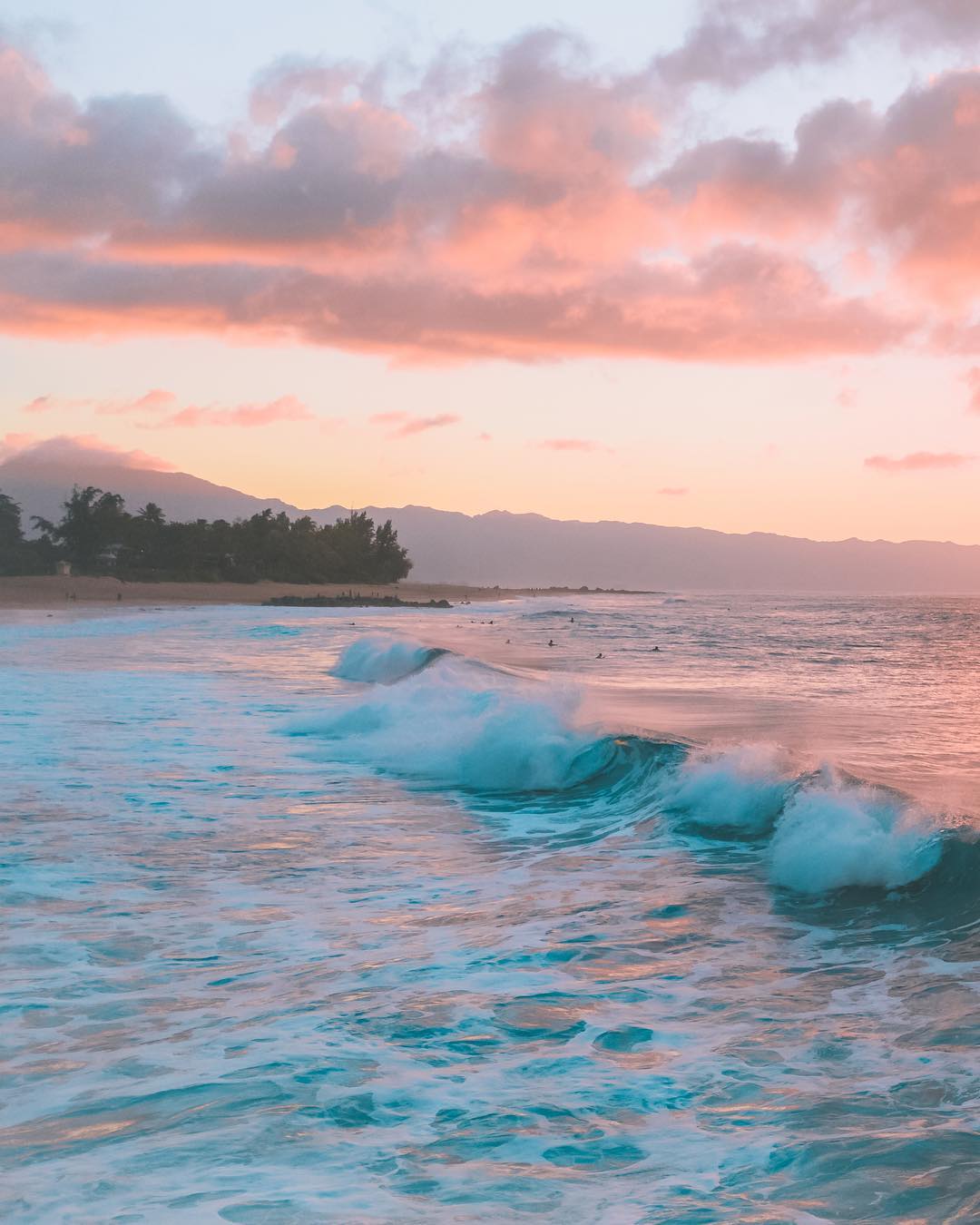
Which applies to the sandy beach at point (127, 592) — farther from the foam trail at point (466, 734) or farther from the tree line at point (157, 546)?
the foam trail at point (466, 734)

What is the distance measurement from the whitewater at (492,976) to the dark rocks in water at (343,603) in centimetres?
7185

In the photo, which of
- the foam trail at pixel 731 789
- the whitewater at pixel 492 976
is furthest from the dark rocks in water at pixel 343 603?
the foam trail at pixel 731 789

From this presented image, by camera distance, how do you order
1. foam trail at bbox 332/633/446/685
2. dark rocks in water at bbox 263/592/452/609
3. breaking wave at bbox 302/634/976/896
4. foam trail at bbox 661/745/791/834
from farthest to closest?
1. dark rocks in water at bbox 263/592/452/609
2. foam trail at bbox 332/633/446/685
3. foam trail at bbox 661/745/791/834
4. breaking wave at bbox 302/634/976/896

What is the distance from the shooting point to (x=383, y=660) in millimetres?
27906

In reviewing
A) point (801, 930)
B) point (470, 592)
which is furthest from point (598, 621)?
point (470, 592)

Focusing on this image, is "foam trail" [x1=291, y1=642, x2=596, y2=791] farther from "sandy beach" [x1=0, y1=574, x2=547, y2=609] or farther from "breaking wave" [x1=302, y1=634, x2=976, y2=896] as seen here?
"sandy beach" [x1=0, y1=574, x2=547, y2=609]

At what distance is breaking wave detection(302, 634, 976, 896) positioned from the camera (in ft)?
28.1

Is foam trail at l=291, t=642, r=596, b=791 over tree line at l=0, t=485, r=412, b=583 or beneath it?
beneath

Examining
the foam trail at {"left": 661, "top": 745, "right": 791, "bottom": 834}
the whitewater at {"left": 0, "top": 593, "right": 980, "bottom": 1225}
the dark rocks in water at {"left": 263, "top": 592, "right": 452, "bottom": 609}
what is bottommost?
the whitewater at {"left": 0, "top": 593, "right": 980, "bottom": 1225}

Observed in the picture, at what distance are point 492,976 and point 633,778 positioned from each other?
22.0ft

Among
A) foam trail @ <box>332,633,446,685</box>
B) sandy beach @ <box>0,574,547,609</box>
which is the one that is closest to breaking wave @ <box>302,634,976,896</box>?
foam trail @ <box>332,633,446,685</box>

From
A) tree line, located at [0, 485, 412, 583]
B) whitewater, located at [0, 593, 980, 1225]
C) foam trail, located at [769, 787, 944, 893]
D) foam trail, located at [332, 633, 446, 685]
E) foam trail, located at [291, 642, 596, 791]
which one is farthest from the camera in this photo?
tree line, located at [0, 485, 412, 583]

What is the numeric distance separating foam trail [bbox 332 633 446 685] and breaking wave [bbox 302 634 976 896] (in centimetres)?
480

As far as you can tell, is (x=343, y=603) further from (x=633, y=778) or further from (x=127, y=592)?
(x=633, y=778)
